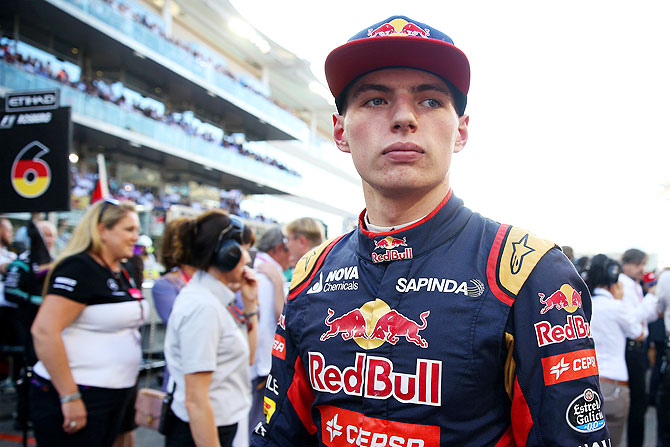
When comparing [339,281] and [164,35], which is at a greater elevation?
[164,35]

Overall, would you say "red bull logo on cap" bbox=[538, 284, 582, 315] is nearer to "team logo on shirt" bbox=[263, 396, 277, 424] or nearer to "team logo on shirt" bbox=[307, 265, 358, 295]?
"team logo on shirt" bbox=[307, 265, 358, 295]

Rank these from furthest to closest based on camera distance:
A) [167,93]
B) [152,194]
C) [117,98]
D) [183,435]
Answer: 1. [167,93]
2. [152,194]
3. [117,98]
4. [183,435]

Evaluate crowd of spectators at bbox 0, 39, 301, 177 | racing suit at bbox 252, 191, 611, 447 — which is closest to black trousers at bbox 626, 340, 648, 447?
racing suit at bbox 252, 191, 611, 447

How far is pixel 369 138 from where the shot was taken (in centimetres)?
136

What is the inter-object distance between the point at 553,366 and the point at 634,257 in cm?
563

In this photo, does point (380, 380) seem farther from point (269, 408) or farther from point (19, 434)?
point (19, 434)

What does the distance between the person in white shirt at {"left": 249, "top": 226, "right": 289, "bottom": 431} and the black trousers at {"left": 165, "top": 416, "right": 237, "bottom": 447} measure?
3.81ft

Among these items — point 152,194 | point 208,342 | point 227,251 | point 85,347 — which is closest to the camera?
point 208,342

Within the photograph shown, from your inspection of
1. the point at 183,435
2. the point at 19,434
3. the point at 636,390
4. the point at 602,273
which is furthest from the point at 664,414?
the point at 19,434

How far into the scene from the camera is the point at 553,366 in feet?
3.43

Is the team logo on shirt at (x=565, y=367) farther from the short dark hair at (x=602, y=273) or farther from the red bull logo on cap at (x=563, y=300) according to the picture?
the short dark hair at (x=602, y=273)

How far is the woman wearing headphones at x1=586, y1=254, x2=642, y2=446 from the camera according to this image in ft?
11.7

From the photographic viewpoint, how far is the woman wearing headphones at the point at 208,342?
237 centimetres

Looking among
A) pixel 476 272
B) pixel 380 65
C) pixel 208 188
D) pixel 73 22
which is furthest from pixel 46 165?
pixel 208 188
